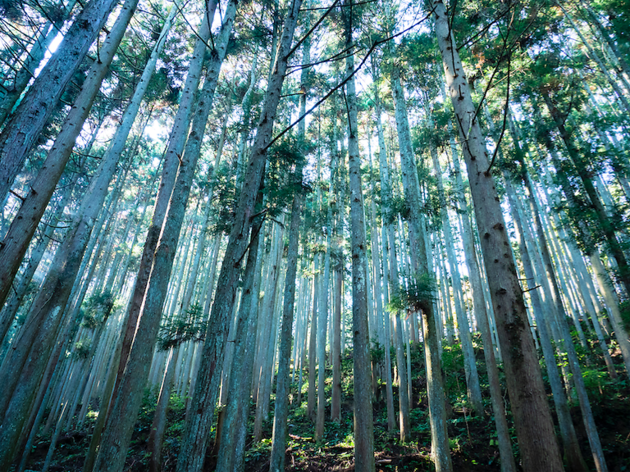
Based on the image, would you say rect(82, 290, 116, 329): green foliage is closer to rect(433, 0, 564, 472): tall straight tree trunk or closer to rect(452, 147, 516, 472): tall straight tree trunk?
rect(452, 147, 516, 472): tall straight tree trunk

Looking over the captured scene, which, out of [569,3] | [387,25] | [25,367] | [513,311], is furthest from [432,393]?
[569,3]

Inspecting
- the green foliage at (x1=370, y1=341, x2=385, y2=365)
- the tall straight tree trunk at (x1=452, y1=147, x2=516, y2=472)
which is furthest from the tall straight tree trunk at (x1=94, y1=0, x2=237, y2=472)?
the green foliage at (x1=370, y1=341, x2=385, y2=365)

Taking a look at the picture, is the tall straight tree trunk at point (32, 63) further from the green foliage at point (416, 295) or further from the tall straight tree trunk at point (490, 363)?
the tall straight tree trunk at point (490, 363)

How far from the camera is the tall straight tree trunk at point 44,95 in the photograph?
280 cm

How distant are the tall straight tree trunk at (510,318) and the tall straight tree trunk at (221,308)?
1844 mm

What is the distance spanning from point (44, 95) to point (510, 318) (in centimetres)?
504

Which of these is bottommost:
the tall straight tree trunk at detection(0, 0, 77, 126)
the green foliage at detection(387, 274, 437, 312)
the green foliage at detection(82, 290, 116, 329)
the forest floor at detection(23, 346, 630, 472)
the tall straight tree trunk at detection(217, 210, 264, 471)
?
the forest floor at detection(23, 346, 630, 472)

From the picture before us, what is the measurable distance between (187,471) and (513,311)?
8.74 ft

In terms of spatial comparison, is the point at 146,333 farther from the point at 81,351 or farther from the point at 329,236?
the point at 81,351

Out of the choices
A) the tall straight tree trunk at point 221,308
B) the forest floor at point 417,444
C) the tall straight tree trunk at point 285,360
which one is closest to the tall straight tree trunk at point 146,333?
the tall straight tree trunk at point 221,308

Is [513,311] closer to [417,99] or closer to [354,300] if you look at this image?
[354,300]

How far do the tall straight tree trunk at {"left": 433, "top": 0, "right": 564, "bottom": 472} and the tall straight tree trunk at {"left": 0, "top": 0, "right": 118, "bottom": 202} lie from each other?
4139 mm

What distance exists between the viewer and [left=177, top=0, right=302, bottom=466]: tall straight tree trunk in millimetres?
2096

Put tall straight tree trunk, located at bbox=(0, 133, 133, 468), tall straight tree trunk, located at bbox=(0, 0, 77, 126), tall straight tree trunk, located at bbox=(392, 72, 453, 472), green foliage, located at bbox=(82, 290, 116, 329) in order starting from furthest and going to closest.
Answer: green foliage, located at bbox=(82, 290, 116, 329) < tall straight tree trunk, located at bbox=(0, 0, 77, 126) < tall straight tree trunk, located at bbox=(392, 72, 453, 472) < tall straight tree trunk, located at bbox=(0, 133, 133, 468)
